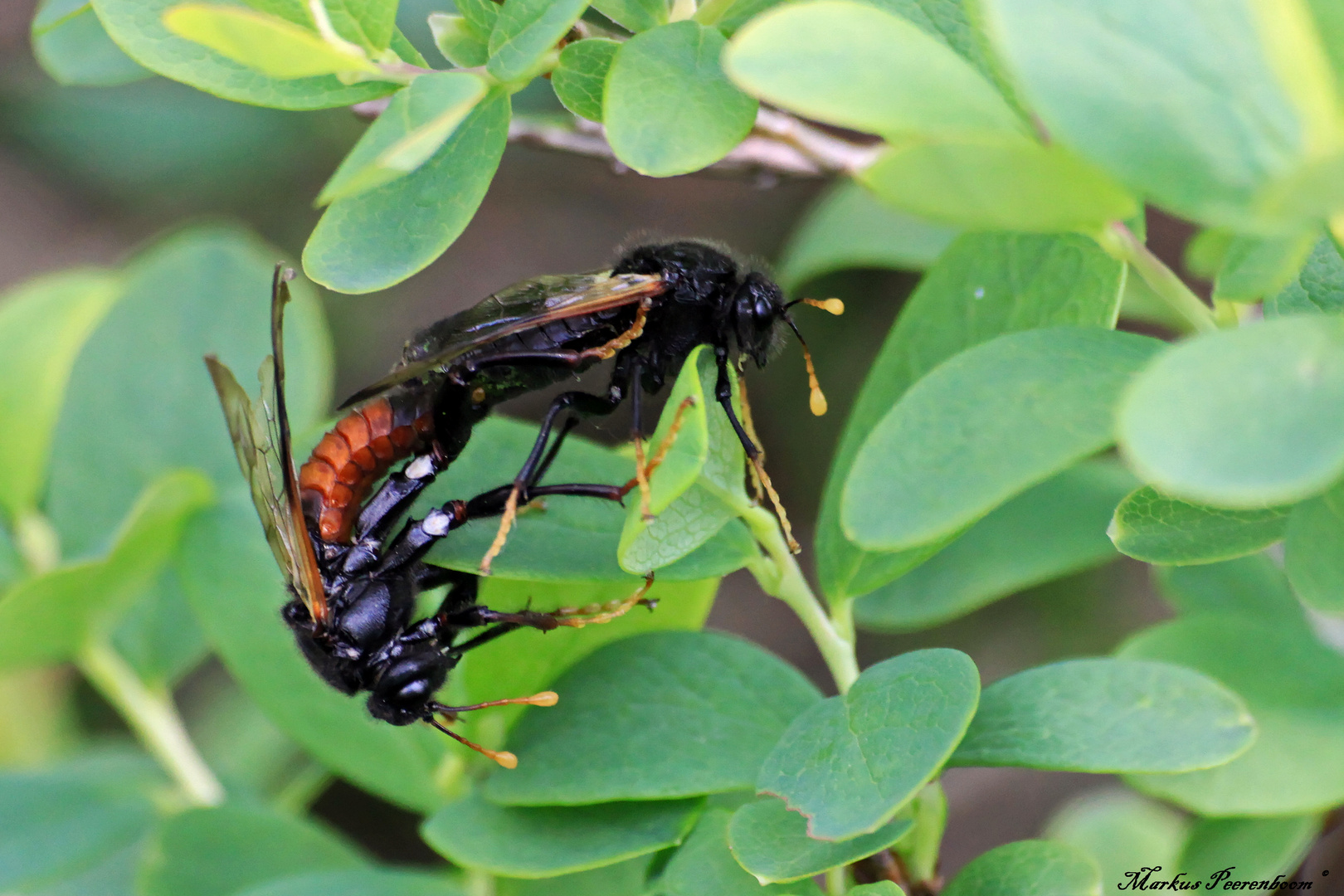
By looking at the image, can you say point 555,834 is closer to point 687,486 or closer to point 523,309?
point 687,486

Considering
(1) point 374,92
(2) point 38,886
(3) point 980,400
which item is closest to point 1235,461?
(3) point 980,400

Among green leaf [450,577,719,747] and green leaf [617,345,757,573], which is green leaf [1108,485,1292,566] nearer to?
green leaf [617,345,757,573]

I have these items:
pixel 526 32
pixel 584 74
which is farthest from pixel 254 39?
pixel 584 74

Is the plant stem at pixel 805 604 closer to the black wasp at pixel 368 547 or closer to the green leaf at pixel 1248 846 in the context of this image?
the black wasp at pixel 368 547

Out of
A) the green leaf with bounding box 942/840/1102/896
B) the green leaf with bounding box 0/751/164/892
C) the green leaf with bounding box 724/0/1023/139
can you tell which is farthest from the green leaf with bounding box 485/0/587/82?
the green leaf with bounding box 0/751/164/892

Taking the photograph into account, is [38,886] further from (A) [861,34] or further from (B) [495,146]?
(A) [861,34]

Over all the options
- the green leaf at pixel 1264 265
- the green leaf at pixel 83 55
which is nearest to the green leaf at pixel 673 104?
the green leaf at pixel 1264 265
